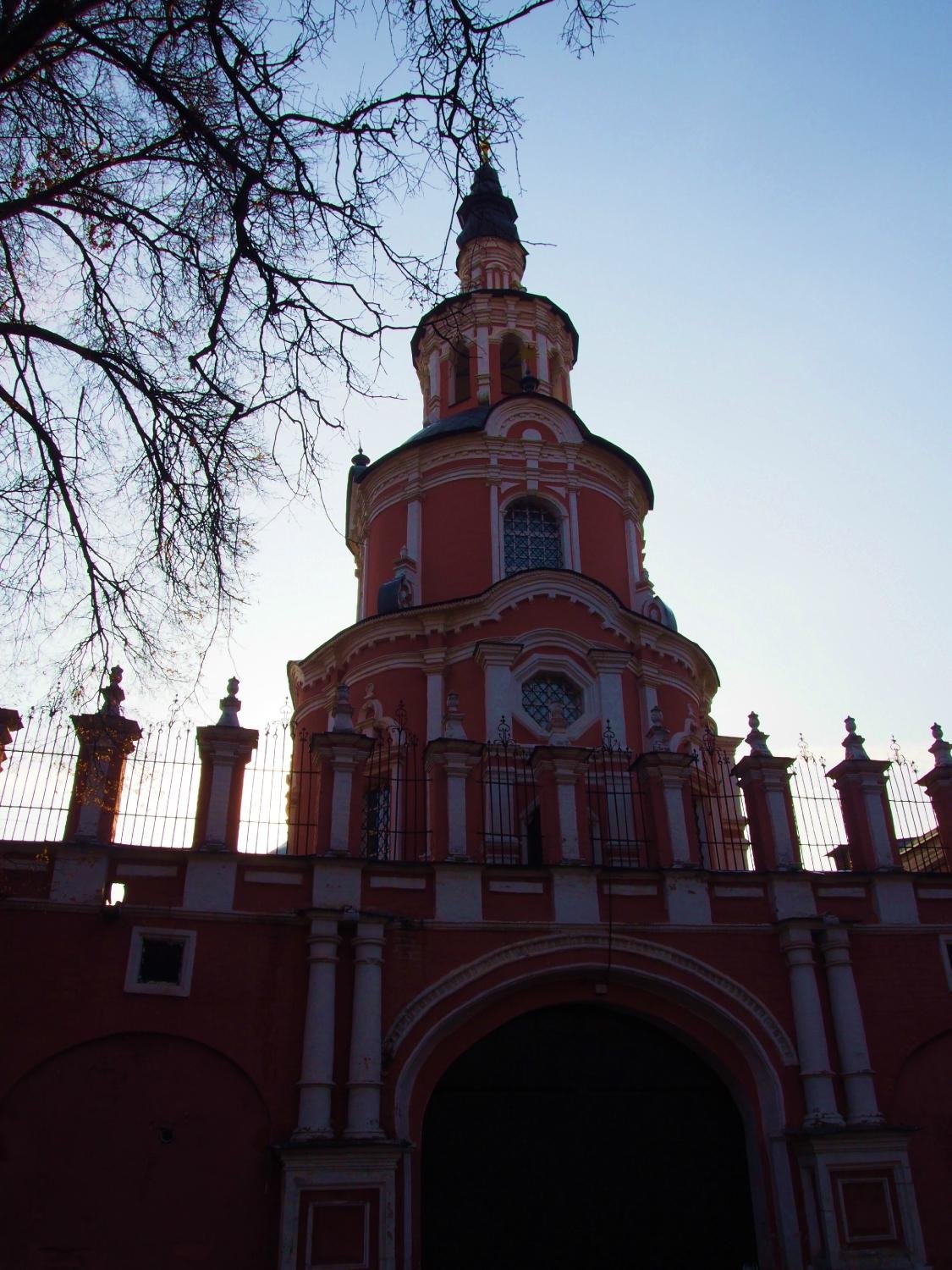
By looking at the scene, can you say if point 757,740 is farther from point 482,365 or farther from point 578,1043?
point 482,365

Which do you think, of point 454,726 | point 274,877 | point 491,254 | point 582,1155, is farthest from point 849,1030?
point 491,254

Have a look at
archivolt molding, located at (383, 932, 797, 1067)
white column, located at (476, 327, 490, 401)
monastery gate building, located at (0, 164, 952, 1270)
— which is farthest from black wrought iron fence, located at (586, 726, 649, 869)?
white column, located at (476, 327, 490, 401)

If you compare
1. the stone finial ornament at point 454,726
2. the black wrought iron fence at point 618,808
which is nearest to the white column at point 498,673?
the black wrought iron fence at point 618,808

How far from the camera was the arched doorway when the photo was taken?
1086cm

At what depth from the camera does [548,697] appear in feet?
58.0

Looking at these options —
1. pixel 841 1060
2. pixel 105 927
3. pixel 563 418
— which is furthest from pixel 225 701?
pixel 563 418

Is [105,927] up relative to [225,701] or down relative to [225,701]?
down

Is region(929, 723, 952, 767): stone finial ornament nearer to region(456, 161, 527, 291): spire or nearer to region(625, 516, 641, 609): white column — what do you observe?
region(625, 516, 641, 609): white column

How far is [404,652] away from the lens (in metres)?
18.0

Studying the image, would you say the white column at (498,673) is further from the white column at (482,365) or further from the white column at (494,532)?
the white column at (482,365)

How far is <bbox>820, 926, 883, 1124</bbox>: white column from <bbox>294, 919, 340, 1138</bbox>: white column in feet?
18.0

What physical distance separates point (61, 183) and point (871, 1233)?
12.1 m

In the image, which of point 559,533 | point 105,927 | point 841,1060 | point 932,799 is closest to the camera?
point 105,927

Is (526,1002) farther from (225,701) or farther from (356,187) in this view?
(356,187)
